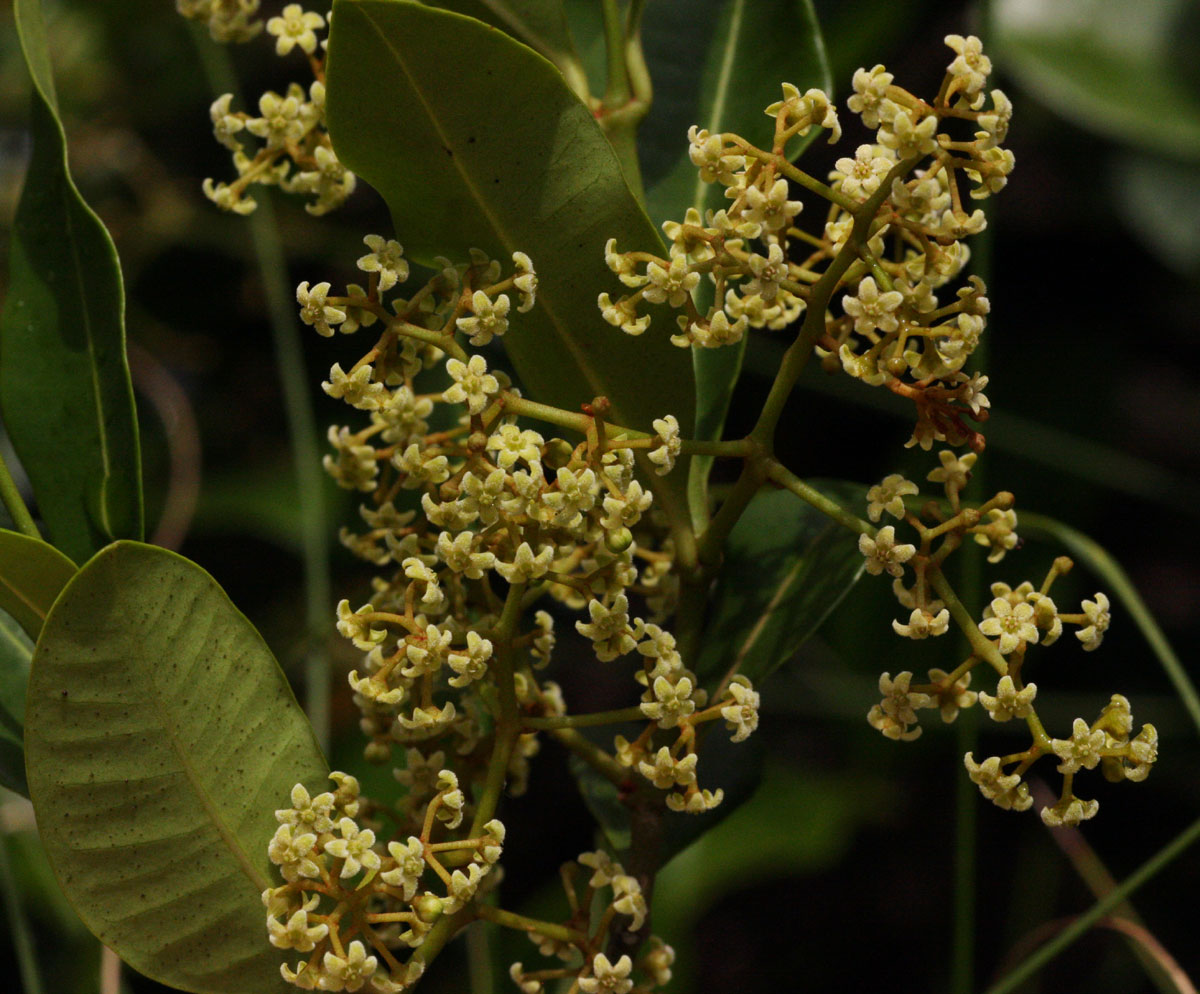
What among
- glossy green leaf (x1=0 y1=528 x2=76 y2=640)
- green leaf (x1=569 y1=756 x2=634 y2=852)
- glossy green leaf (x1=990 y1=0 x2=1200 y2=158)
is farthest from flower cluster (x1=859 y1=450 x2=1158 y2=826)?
glossy green leaf (x1=990 y1=0 x2=1200 y2=158)

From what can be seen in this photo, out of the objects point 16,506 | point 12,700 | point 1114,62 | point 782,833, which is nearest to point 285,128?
point 16,506

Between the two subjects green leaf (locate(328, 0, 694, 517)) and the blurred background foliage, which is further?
the blurred background foliage

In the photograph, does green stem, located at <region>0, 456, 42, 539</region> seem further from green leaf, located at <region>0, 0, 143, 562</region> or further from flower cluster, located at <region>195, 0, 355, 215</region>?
flower cluster, located at <region>195, 0, 355, 215</region>

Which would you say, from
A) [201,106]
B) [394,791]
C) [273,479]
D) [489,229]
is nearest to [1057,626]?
[489,229]

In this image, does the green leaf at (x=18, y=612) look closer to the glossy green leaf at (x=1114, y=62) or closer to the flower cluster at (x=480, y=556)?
the flower cluster at (x=480, y=556)

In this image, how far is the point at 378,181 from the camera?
607 mm

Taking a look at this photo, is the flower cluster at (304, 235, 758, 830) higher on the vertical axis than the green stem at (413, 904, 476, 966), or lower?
higher

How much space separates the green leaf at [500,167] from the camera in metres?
0.57

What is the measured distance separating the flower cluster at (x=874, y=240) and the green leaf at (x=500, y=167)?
0.03 m

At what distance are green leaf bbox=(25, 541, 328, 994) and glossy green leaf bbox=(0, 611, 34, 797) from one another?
11cm

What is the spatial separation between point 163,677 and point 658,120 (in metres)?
0.46

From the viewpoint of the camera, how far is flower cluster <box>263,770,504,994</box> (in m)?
0.55

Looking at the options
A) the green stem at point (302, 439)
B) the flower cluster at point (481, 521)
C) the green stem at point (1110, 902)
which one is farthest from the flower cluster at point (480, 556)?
the green stem at point (302, 439)

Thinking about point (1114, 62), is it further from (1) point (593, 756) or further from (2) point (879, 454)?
(1) point (593, 756)
